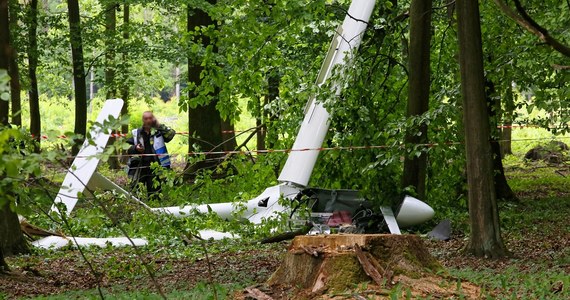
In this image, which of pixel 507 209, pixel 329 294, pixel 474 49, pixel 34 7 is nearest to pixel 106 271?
pixel 329 294

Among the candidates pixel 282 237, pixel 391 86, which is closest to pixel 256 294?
pixel 282 237

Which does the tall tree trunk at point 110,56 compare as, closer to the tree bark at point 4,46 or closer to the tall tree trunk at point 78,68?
the tall tree trunk at point 78,68

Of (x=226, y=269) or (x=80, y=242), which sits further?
(x=80, y=242)

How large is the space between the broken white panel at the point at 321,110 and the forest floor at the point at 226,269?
185 centimetres

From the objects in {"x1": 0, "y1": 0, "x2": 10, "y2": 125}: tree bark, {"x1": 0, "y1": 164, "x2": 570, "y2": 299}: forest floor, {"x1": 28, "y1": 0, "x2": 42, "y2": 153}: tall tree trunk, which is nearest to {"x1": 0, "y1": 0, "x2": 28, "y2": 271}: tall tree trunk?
{"x1": 0, "y1": 0, "x2": 10, "y2": 125}: tree bark

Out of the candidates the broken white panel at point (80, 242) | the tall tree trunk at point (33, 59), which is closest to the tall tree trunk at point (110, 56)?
the tall tree trunk at point (33, 59)

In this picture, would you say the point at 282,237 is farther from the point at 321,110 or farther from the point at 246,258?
the point at 321,110

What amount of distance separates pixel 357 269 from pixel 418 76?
733 cm

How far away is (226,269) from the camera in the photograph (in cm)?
1066

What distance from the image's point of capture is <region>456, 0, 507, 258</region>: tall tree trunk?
10906 mm

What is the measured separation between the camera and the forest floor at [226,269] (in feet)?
27.9

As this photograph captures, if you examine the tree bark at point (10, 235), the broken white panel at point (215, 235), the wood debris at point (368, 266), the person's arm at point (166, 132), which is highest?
the person's arm at point (166, 132)

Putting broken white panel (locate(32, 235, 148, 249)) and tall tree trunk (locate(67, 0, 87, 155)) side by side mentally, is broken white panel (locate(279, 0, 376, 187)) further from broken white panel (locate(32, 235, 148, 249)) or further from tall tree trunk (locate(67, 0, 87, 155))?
tall tree trunk (locate(67, 0, 87, 155))

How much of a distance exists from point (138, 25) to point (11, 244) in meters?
14.1
